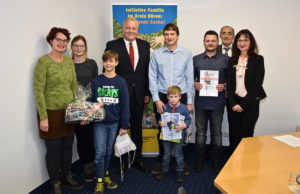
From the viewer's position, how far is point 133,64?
287 cm

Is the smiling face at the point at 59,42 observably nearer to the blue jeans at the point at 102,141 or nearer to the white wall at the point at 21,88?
the white wall at the point at 21,88

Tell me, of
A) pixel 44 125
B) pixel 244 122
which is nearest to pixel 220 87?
pixel 244 122

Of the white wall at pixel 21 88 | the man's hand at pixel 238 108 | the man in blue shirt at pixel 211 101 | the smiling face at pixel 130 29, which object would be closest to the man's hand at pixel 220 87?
the man in blue shirt at pixel 211 101

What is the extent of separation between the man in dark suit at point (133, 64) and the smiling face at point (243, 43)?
115 centimetres

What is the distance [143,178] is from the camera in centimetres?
284

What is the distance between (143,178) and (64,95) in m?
1.44

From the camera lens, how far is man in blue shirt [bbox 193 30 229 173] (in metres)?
2.77

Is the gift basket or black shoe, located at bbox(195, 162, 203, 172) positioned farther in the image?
black shoe, located at bbox(195, 162, 203, 172)

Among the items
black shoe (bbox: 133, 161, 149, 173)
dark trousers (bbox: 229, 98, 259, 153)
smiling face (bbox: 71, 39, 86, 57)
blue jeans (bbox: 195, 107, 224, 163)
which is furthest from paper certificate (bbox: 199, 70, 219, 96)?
smiling face (bbox: 71, 39, 86, 57)

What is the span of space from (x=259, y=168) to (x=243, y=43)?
1.67m

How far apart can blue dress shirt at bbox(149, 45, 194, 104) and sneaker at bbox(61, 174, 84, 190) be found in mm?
1356

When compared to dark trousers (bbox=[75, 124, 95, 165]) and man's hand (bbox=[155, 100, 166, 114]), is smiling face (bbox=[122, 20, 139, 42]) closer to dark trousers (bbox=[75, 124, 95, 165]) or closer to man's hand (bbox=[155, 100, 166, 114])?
man's hand (bbox=[155, 100, 166, 114])

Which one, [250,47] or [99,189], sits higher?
[250,47]

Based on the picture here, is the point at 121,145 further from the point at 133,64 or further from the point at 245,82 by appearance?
the point at 245,82
